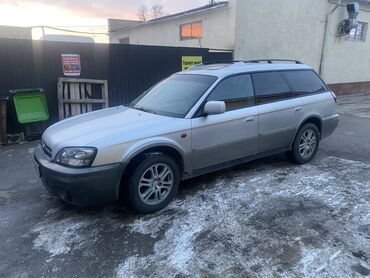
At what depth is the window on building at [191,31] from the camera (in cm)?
1306

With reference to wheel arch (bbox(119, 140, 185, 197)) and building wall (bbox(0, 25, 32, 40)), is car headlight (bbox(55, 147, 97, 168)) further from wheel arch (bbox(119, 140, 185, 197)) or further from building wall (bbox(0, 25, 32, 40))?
building wall (bbox(0, 25, 32, 40))

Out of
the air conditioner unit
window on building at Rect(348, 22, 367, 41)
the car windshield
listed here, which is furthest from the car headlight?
window on building at Rect(348, 22, 367, 41)

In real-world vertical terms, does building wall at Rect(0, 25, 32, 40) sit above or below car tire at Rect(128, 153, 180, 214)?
above

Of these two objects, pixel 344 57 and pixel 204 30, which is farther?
pixel 344 57

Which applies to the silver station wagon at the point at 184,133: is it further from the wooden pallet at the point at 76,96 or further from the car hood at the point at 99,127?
the wooden pallet at the point at 76,96

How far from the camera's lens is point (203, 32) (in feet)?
41.1

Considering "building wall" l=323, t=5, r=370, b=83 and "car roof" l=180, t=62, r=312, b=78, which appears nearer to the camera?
"car roof" l=180, t=62, r=312, b=78

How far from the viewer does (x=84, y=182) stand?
3.27m

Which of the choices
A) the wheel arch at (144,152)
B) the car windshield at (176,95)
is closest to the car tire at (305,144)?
the car windshield at (176,95)

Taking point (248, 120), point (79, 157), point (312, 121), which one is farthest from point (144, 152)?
point (312, 121)

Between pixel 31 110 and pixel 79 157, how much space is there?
4.47 metres

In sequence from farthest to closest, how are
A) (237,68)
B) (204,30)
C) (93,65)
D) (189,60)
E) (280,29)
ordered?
(204,30)
(280,29)
(189,60)
(93,65)
(237,68)

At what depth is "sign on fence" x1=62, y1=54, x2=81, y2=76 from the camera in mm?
7676

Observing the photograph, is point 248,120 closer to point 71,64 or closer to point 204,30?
point 71,64
